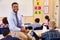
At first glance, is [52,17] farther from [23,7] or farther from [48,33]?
[48,33]

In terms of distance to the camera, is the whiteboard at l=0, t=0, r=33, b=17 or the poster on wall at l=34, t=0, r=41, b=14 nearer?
the whiteboard at l=0, t=0, r=33, b=17

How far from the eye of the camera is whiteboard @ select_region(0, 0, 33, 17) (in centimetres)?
924

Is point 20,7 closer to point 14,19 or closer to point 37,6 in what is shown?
point 37,6

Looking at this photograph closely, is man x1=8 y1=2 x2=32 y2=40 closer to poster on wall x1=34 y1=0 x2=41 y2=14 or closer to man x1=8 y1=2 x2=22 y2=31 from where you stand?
man x1=8 y1=2 x2=22 y2=31

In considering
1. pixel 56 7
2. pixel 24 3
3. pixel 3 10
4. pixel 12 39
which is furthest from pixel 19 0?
pixel 12 39

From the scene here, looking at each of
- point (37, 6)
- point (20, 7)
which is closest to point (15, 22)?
point (20, 7)

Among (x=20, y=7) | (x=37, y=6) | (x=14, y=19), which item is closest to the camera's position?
(x=14, y=19)

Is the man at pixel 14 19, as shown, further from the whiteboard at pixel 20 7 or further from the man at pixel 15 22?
the whiteboard at pixel 20 7

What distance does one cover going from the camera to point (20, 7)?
9422mm

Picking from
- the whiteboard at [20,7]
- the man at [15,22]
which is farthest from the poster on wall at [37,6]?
the man at [15,22]

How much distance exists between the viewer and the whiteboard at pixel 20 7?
30.3 ft

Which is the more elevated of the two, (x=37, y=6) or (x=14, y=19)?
(x=37, y=6)

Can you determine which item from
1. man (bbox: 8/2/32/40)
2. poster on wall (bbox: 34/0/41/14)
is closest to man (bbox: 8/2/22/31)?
man (bbox: 8/2/32/40)

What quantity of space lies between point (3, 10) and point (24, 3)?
1.23 meters
